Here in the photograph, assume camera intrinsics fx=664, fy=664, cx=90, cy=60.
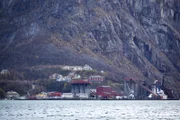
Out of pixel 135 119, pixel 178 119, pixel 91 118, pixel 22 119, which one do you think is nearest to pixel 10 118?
pixel 22 119

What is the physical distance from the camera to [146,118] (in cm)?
11469

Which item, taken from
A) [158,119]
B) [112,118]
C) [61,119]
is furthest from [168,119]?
[61,119]

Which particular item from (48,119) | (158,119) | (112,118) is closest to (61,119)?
(48,119)

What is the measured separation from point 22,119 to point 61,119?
6605 millimetres

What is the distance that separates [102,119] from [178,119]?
12719 mm

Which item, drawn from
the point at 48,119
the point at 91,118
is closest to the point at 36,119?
the point at 48,119

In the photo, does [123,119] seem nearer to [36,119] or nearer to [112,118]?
[112,118]

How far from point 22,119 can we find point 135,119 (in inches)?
748

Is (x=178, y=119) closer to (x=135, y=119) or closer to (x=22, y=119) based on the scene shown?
(x=135, y=119)

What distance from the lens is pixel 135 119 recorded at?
366ft

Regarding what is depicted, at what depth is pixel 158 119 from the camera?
112312 mm

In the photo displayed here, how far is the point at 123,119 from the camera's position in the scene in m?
112

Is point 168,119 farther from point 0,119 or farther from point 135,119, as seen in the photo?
point 0,119

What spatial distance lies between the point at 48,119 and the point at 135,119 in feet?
47.9
